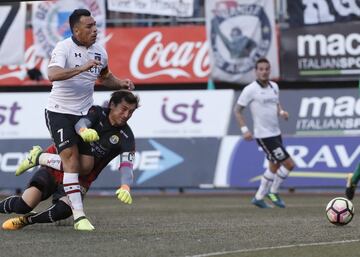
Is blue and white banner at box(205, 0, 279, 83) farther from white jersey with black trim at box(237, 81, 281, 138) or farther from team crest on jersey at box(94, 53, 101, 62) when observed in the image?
team crest on jersey at box(94, 53, 101, 62)

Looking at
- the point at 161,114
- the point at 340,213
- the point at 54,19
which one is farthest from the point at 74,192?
the point at 54,19

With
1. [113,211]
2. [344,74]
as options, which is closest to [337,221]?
[113,211]

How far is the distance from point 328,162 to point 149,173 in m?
3.55

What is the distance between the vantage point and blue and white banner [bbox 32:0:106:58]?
839 inches

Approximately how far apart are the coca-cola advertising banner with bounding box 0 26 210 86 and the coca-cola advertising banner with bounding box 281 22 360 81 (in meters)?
1.90

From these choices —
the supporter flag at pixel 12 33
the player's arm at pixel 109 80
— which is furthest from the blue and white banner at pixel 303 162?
the player's arm at pixel 109 80

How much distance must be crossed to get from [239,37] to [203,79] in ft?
3.90

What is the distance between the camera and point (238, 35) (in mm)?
20875

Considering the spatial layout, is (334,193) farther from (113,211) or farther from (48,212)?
(48,212)

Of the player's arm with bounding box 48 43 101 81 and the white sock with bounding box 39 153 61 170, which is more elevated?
the player's arm with bounding box 48 43 101 81

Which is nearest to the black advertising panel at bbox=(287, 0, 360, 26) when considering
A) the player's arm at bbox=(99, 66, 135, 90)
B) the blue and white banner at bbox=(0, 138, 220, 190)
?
the blue and white banner at bbox=(0, 138, 220, 190)

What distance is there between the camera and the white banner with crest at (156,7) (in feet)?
68.9

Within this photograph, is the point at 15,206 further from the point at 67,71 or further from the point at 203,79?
the point at 203,79

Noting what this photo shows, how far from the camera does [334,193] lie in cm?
1928
